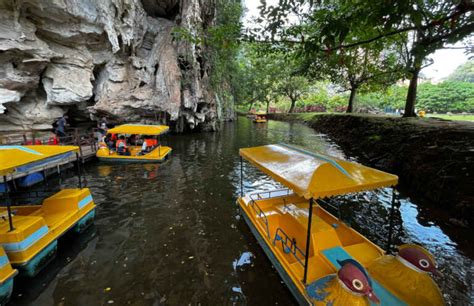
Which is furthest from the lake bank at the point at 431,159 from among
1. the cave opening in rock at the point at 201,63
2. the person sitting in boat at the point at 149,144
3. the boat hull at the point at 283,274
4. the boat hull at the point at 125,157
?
the cave opening in rock at the point at 201,63

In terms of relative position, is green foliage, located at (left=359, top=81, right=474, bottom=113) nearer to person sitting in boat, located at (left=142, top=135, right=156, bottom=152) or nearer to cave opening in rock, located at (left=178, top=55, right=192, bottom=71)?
cave opening in rock, located at (left=178, top=55, right=192, bottom=71)

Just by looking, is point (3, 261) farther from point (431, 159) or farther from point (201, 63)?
point (201, 63)

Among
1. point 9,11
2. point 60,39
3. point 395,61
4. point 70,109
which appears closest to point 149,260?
point 9,11

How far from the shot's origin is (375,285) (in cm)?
362

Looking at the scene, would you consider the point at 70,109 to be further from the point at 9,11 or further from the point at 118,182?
the point at 118,182

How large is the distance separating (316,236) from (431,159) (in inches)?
325

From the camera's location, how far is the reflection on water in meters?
4.56

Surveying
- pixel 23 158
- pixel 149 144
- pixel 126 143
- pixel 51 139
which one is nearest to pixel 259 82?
pixel 149 144

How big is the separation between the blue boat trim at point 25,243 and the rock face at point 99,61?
831 cm

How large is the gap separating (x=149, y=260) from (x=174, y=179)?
6323mm

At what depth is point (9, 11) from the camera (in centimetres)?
1217

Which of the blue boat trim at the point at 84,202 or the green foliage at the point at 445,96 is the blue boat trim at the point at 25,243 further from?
the green foliage at the point at 445,96

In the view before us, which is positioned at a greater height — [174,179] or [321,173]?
[321,173]

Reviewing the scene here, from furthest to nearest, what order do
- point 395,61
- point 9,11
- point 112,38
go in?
point 395,61 < point 112,38 < point 9,11
